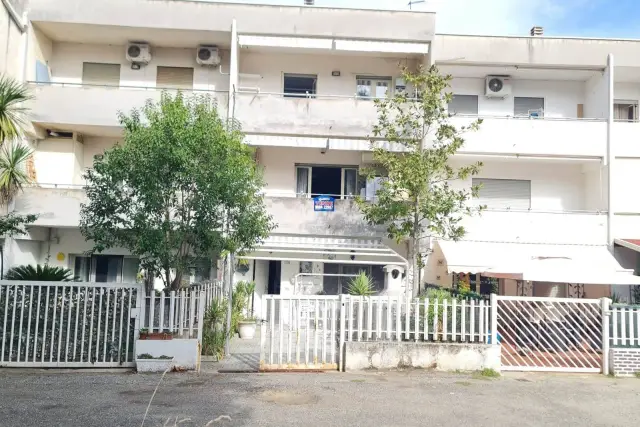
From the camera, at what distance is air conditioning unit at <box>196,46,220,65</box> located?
19047 millimetres

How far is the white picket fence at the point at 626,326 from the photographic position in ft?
Result: 38.5

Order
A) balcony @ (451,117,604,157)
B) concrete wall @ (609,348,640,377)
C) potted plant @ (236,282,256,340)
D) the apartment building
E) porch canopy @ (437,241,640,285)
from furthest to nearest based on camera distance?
1. balcony @ (451,117,604,157)
2. the apartment building
3. potted plant @ (236,282,256,340)
4. porch canopy @ (437,241,640,285)
5. concrete wall @ (609,348,640,377)

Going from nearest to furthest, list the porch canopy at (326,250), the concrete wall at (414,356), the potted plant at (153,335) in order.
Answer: the potted plant at (153,335), the concrete wall at (414,356), the porch canopy at (326,250)

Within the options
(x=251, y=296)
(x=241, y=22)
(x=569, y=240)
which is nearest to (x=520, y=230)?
(x=569, y=240)

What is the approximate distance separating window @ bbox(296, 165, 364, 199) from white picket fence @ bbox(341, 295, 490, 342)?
8.35 meters

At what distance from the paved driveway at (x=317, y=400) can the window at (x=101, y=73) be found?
12039 millimetres

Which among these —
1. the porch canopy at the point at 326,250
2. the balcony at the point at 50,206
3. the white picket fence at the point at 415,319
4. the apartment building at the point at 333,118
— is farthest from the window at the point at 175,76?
the white picket fence at the point at 415,319

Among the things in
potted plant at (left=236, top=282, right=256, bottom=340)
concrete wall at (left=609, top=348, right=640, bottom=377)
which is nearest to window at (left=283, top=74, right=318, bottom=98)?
potted plant at (left=236, top=282, right=256, bottom=340)

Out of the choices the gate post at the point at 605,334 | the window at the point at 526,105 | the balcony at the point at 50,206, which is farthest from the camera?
the window at the point at 526,105

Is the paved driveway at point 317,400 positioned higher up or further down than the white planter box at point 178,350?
further down

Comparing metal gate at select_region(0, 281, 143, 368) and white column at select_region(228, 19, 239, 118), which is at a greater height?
white column at select_region(228, 19, 239, 118)

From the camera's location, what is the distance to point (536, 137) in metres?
18.5

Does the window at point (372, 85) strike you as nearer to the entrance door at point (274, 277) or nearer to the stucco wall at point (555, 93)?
the stucco wall at point (555, 93)

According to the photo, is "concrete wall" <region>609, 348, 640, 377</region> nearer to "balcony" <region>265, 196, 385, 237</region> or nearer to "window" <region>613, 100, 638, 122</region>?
"balcony" <region>265, 196, 385, 237</region>
